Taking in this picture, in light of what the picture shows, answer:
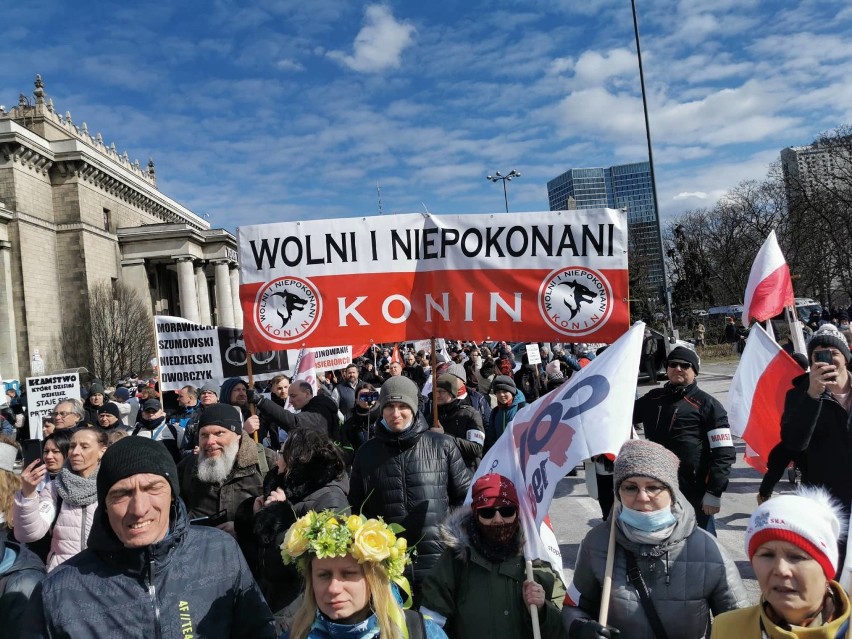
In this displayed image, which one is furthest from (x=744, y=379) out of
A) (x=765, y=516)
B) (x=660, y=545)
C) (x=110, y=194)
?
(x=110, y=194)

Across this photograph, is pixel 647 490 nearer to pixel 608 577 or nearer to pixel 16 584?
pixel 608 577

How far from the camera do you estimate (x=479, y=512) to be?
301 centimetres

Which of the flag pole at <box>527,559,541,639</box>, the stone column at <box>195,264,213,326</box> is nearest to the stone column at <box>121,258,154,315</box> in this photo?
the stone column at <box>195,264,213,326</box>

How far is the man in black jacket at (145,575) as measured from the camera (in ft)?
7.12

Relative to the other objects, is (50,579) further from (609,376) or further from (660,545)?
(609,376)

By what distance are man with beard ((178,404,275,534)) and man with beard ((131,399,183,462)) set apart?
3246 mm

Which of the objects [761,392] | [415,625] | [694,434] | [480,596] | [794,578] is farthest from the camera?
[761,392]

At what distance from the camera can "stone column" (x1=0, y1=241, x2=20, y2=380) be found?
42188 mm

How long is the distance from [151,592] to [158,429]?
18.2 ft

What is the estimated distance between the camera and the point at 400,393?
162 inches

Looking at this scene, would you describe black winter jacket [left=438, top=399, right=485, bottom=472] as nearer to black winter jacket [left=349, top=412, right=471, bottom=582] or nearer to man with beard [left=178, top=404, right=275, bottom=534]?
black winter jacket [left=349, top=412, right=471, bottom=582]

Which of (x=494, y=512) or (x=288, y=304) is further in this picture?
(x=288, y=304)

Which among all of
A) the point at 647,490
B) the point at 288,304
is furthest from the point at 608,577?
the point at 288,304

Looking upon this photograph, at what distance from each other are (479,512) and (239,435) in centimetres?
196
